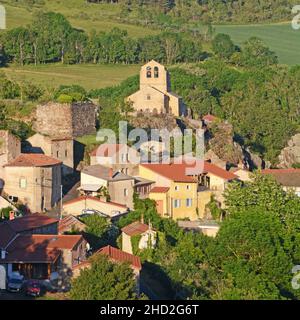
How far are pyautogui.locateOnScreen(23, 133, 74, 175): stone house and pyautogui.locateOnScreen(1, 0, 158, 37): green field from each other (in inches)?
1085

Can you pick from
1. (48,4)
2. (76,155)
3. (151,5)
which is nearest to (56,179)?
(76,155)

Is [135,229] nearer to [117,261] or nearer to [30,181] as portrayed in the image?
[30,181]

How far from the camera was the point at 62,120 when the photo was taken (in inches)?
1495

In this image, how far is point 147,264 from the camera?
3045cm

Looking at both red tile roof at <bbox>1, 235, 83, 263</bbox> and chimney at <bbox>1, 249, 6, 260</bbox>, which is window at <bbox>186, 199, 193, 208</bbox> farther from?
chimney at <bbox>1, 249, 6, 260</bbox>

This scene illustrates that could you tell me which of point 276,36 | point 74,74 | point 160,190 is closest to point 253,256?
point 160,190

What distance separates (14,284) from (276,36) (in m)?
47.9

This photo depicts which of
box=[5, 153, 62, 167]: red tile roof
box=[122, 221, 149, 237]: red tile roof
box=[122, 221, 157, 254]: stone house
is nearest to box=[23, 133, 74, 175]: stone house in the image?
box=[5, 153, 62, 167]: red tile roof

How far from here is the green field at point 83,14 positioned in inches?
2596

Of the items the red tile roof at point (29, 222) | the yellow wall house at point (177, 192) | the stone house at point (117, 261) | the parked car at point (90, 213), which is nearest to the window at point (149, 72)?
the yellow wall house at point (177, 192)

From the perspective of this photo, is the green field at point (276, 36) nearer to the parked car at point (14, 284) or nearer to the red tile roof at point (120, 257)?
the red tile roof at point (120, 257)

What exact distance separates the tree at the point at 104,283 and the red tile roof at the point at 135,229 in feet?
16.3

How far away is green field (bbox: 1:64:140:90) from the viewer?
51969 mm
